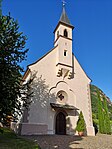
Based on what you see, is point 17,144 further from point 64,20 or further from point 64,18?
point 64,18

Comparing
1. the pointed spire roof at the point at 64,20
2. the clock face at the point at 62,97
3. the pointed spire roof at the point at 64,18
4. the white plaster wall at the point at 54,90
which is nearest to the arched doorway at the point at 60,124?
the white plaster wall at the point at 54,90

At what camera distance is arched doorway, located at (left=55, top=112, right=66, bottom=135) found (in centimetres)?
1590

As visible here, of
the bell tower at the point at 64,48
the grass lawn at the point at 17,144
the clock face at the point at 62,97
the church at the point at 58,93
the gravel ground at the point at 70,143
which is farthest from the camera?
the bell tower at the point at 64,48

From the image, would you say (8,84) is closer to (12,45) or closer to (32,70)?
(12,45)

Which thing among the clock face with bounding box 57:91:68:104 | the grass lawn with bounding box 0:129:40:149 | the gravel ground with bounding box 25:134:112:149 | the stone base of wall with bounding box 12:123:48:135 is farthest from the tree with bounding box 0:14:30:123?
the clock face with bounding box 57:91:68:104

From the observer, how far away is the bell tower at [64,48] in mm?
17641

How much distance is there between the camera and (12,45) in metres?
9.77

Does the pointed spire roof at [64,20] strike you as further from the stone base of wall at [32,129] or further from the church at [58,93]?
the stone base of wall at [32,129]

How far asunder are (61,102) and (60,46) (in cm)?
678

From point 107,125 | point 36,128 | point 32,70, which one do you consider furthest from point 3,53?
point 107,125

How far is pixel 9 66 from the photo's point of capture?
9477mm

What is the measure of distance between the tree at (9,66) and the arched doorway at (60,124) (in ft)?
23.3

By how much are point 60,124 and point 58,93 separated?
10.8 ft

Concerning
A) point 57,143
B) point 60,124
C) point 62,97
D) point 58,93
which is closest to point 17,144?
point 57,143
